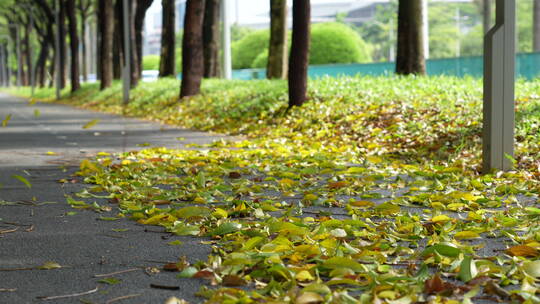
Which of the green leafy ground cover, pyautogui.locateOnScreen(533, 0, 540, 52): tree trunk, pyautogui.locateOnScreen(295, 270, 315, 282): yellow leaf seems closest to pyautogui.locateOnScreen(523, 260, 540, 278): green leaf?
the green leafy ground cover

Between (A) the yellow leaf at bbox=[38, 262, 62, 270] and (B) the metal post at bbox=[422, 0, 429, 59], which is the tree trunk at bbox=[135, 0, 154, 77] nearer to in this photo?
(B) the metal post at bbox=[422, 0, 429, 59]

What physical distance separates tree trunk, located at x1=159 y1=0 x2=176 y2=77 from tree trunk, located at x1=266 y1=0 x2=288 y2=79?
9495 millimetres

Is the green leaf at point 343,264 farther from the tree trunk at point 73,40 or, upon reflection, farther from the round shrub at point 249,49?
the round shrub at point 249,49

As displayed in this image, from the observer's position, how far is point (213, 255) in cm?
476

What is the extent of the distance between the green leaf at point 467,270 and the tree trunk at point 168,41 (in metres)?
29.0

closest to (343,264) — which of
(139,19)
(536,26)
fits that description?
(139,19)

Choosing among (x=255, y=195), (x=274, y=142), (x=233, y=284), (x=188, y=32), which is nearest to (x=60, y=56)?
(x=188, y=32)

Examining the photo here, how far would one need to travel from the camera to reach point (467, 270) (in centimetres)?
414

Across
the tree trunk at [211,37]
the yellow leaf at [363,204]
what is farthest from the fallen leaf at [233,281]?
the tree trunk at [211,37]

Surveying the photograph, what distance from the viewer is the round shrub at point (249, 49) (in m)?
48.5

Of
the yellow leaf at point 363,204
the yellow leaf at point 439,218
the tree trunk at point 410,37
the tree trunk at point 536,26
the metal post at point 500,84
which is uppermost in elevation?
the tree trunk at point 536,26

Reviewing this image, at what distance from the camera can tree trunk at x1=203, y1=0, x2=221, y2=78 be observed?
28.4 m

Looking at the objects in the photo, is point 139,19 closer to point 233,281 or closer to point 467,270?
point 233,281

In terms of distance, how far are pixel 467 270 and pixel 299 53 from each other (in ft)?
37.8
